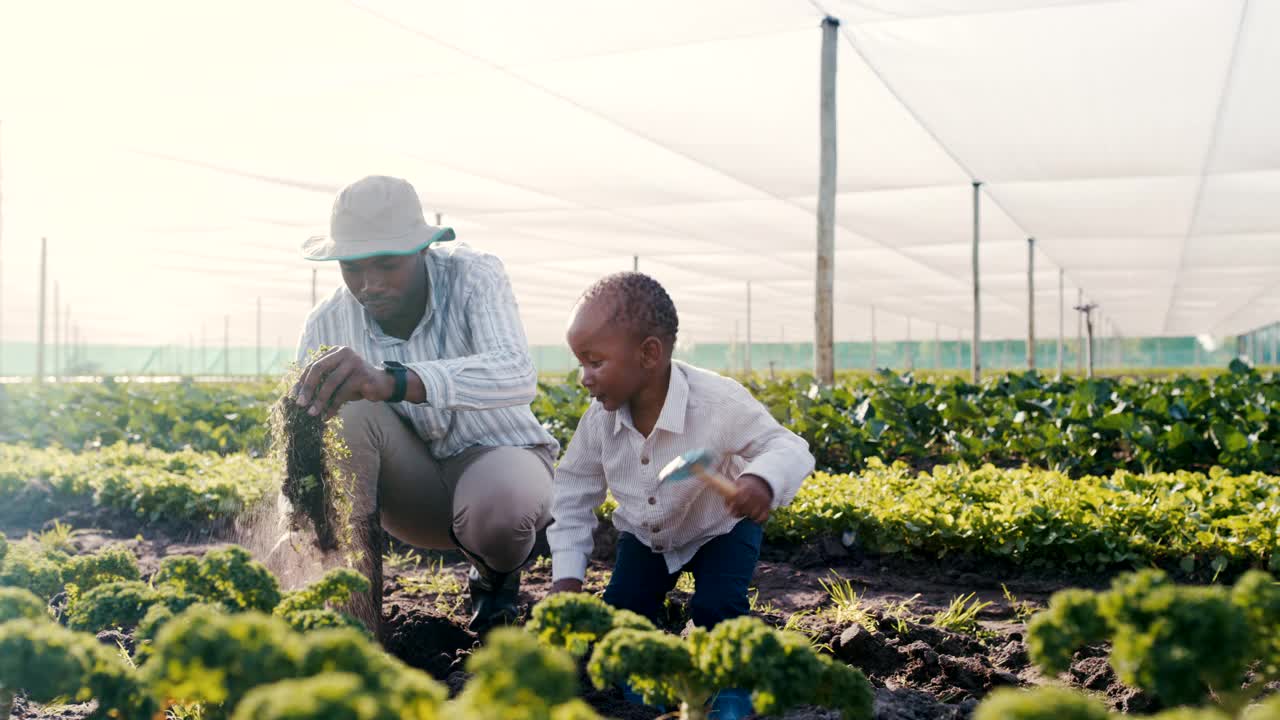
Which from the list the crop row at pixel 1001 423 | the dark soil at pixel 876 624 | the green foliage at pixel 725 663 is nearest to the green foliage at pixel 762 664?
the green foliage at pixel 725 663

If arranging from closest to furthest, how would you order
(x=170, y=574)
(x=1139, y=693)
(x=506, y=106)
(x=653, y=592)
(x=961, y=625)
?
(x=170, y=574) < (x=1139, y=693) < (x=653, y=592) < (x=961, y=625) < (x=506, y=106)

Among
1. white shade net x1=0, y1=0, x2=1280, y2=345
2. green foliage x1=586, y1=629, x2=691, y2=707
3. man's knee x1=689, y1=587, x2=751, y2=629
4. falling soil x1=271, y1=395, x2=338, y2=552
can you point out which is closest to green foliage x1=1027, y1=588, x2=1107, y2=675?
green foliage x1=586, y1=629, x2=691, y2=707

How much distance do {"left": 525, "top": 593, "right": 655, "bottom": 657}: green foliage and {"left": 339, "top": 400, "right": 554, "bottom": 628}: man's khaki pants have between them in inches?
48.1

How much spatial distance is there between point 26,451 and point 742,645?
23.8ft

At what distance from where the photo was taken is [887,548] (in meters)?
3.94

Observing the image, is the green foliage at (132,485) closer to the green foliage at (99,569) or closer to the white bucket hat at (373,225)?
the white bucket hat at (373,225)

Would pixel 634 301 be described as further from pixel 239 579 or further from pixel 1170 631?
pixel 1170 631

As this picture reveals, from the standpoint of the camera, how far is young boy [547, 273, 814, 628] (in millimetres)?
2326

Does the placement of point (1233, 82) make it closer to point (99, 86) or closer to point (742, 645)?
point (742, 645)

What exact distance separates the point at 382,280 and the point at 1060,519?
2.58 m

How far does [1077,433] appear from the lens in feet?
19.5

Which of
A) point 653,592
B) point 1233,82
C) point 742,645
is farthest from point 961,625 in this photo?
point 1233,82

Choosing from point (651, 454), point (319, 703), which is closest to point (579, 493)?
point (651, 454)

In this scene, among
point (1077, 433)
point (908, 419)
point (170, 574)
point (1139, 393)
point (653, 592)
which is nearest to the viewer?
point (170, 574)
